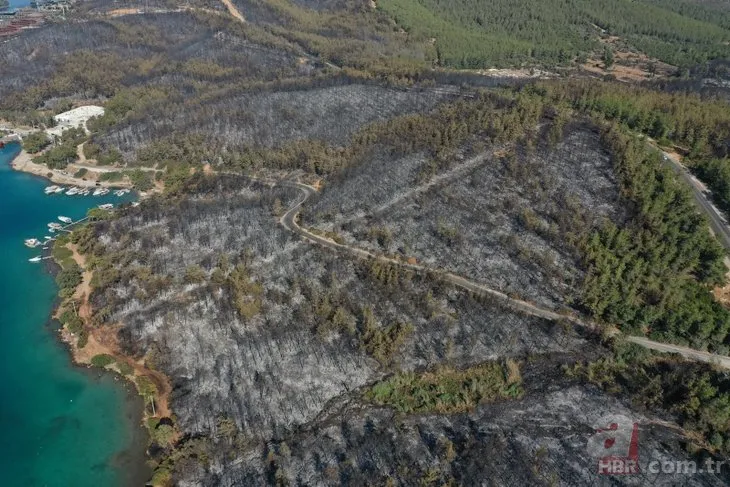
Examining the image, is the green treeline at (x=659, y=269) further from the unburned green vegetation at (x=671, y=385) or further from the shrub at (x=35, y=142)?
the shrub at (x=35, y=142)

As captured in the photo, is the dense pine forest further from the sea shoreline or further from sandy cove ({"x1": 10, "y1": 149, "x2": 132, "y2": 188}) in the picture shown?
sandy cove ({"x1": 10, "y1": 149, "x2": 132, "y2": 188})

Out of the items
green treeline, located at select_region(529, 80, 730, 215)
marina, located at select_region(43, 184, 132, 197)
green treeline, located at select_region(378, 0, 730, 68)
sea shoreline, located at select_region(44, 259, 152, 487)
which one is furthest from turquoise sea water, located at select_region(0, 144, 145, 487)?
green treeline, located at select_region(378, 0, 730, 68)

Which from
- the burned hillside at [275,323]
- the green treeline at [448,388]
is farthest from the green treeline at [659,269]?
the green treeline at [448,388]

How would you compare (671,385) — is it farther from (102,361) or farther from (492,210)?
(102,361)

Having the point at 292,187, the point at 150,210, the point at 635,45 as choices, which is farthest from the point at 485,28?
the point at 150,210

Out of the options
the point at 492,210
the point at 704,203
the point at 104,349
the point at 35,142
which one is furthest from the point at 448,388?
the point at 35,142
